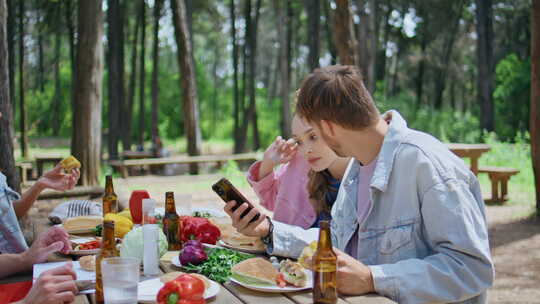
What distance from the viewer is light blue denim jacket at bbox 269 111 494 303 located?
6.98 feet

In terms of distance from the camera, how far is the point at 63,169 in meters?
3.58

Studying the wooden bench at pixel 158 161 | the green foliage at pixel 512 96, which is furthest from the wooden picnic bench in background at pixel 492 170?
the green foliage at pixel 512 96

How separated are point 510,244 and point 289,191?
497 cm

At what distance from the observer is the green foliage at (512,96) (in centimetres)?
2386

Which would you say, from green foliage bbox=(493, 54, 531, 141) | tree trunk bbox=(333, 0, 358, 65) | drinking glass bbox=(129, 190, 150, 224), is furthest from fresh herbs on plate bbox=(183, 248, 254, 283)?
green foliage bbox=(493, 54, 531, 141)

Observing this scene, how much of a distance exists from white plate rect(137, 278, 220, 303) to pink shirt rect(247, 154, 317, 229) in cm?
145

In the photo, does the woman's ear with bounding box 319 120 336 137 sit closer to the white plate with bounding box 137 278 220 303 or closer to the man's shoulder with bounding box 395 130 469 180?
the man's shoulder with bounding box 395 130 469 180

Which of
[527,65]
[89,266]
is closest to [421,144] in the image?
[89,266]

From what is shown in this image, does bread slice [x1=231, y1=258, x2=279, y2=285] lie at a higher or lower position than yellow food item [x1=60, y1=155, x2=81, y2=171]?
lower

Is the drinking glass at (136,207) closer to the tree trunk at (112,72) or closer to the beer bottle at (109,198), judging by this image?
the beer bottle at (109,198)

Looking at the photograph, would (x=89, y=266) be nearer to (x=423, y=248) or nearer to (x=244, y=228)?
(x=244, y=228)

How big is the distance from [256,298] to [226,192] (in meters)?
0.49

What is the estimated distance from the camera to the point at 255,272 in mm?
2258

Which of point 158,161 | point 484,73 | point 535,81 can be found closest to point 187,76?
point 158,161
